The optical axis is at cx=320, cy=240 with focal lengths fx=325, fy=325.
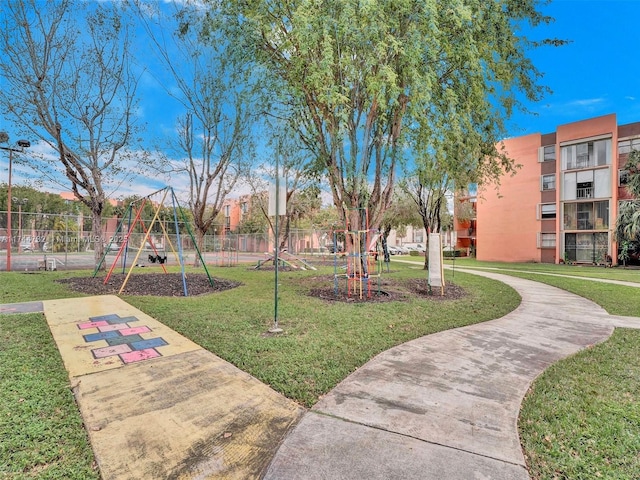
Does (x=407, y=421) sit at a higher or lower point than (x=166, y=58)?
lower

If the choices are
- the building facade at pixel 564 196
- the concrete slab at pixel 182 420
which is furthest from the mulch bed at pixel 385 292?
the building facade at pixel 564 196

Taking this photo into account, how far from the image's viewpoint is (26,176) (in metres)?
13.3

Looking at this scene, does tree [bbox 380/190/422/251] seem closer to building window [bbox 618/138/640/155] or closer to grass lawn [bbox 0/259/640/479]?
building window [bbox 618/138/640/155]

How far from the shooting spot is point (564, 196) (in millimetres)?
26344

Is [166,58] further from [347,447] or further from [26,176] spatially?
[347,447]

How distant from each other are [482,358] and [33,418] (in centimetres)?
454

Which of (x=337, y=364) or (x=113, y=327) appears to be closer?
(x=337, y=364)

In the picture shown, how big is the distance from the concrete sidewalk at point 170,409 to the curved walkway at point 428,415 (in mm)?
293

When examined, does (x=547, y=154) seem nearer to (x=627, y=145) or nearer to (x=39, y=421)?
(x=627, y=145)

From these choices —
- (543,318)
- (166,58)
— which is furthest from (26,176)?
(543,318)

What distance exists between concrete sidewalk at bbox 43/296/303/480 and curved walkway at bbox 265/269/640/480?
29 cm

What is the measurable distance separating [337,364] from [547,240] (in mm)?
30040

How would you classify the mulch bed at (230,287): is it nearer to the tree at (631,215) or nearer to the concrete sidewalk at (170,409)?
the concrete sidewalk at (170,409)

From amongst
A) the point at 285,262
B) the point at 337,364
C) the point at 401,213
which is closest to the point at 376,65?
the point at 337,364
